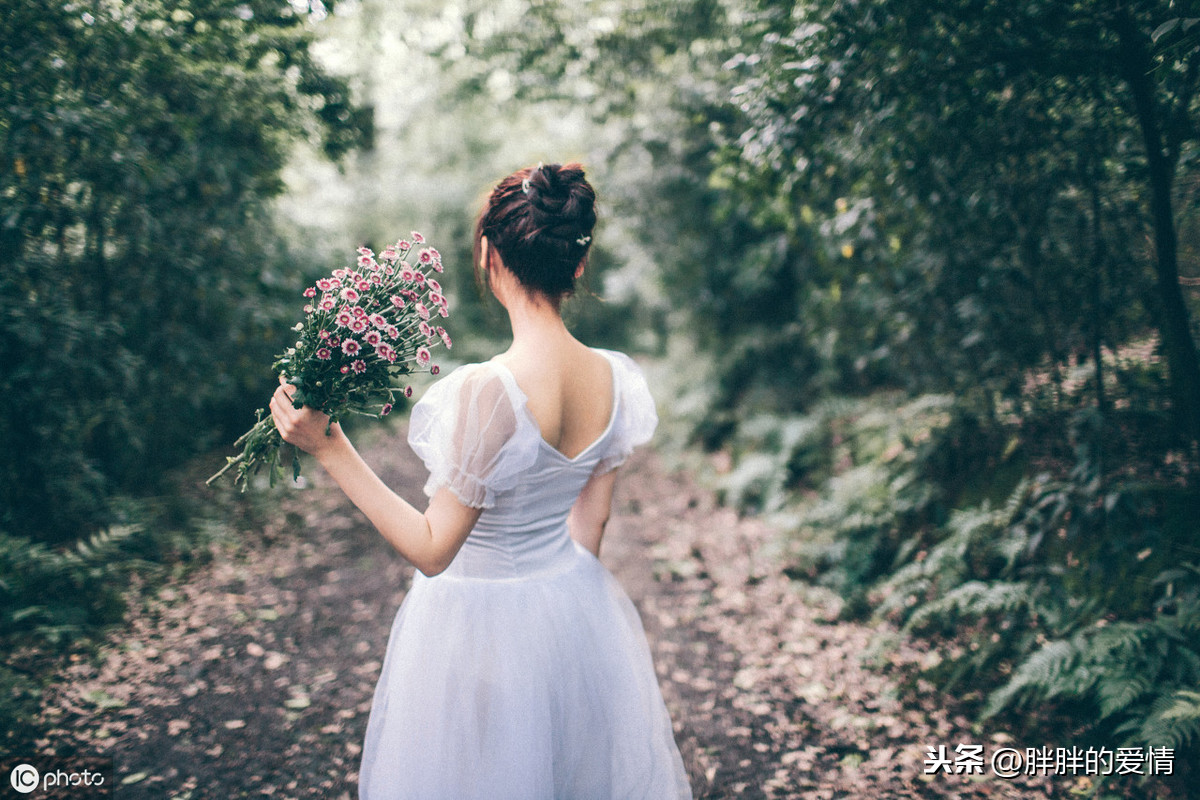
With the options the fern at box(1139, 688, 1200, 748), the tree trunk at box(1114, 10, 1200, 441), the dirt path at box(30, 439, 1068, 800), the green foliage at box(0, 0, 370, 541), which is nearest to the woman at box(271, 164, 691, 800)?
the dirt path at box(30, 439, 1068, 800)

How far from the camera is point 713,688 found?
4223mm

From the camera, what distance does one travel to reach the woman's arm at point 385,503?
5.42ft

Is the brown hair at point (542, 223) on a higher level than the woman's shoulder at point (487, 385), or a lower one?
higher

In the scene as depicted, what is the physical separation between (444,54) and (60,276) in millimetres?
4773

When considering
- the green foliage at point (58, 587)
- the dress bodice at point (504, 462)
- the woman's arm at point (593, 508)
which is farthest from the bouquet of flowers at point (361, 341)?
the green foliage at point (58, 587)

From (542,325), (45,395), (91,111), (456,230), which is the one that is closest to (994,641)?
(542,325)

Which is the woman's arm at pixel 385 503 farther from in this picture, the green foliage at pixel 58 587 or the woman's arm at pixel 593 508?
the green foliage at pixel 58 587

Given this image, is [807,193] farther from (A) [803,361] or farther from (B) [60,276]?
(B) [60,276]

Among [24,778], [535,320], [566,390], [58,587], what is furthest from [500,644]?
[58,587]

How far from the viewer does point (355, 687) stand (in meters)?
4.03

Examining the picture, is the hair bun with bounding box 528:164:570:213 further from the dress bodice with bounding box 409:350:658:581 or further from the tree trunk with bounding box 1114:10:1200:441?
the tree trunk with bounding box 1114:10:1200:441

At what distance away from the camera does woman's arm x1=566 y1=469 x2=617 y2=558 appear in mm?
2258

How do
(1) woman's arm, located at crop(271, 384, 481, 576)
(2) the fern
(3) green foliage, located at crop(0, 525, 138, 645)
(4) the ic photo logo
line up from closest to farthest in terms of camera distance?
(1) woman's arm, located at crop(271, 384, 481, 576)
(2) the fern
(4) the ic photo logo
(3) green foliage, located at crop(0, 525, 138, 645)

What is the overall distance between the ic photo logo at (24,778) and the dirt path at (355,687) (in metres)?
0.14
